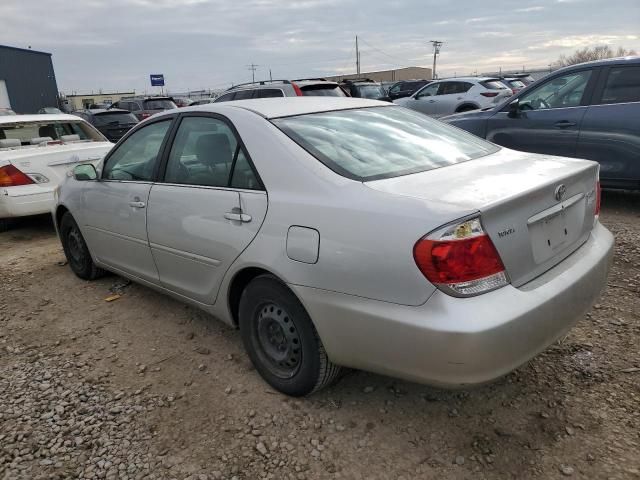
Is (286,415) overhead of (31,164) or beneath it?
beneath

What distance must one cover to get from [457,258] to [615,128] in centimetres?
458

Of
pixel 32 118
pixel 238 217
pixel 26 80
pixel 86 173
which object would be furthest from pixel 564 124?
pixel 26 80

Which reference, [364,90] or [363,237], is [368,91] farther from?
[363,237]

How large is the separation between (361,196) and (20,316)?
3214mm

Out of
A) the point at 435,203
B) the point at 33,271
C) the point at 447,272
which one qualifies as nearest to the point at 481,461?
the point at 447,272

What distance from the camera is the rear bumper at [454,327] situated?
1987 mm

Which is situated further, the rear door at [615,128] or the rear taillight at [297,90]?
the rear taillight at [297,90]

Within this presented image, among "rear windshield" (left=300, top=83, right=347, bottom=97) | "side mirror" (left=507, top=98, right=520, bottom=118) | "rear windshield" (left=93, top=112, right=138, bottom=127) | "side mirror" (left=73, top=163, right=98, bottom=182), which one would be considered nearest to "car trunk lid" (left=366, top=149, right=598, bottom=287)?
"side mirror" (left=73, top=163, right=98, bottom=182)

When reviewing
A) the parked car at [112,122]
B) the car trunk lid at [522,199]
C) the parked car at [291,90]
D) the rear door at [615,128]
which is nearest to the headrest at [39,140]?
the parked car at [291,90]

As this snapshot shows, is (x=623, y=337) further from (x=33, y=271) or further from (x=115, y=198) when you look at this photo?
(x=33, y=271)

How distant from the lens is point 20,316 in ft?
13.3

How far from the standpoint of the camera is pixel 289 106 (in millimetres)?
3154

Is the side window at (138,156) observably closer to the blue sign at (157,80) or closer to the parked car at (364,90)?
the parked car at (364,90)

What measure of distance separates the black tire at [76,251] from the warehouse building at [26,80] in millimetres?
35224
